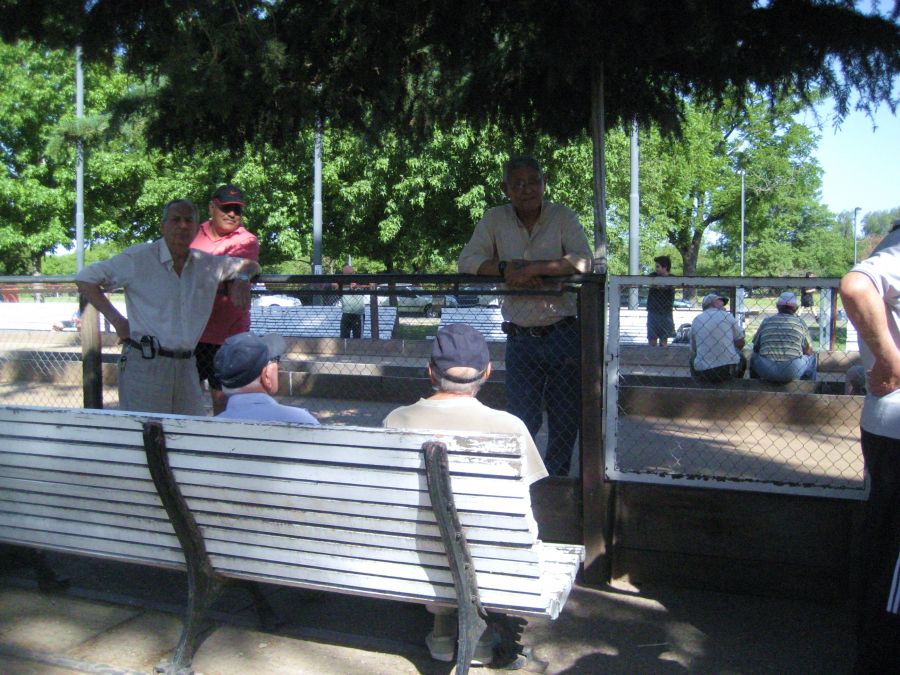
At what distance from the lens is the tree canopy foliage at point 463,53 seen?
3.84 m

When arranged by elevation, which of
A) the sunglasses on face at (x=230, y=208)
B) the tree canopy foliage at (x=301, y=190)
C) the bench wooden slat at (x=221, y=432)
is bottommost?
the bench wooden slat at (x=221, y=432)

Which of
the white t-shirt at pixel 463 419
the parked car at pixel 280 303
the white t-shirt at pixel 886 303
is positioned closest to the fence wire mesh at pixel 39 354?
the parked car at pixel 280 303

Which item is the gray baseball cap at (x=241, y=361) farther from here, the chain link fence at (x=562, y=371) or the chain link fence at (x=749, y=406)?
the chain link fence at (x=749, y=406)

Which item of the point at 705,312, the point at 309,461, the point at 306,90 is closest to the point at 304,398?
the point at 705,312

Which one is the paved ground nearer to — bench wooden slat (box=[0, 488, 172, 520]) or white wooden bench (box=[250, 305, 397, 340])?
bench wooden slat (box=[0, 488, 172, 520])

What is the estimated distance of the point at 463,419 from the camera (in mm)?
3156

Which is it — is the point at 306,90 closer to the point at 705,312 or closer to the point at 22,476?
the point at 22,476

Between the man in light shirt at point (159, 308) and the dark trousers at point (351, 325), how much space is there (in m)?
4.96

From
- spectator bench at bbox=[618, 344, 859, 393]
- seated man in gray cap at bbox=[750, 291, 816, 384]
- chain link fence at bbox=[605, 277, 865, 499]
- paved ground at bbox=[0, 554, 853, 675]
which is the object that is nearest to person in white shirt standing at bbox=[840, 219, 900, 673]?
paved ground at bbox=[0, 554, 853, 675]

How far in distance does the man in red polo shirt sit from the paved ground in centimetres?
140

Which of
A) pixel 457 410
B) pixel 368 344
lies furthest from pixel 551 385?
pixel 368 344

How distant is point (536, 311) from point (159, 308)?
1.98 metres

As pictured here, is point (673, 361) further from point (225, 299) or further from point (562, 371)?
point (225, 299)

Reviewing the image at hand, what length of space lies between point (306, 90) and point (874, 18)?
115 inches
